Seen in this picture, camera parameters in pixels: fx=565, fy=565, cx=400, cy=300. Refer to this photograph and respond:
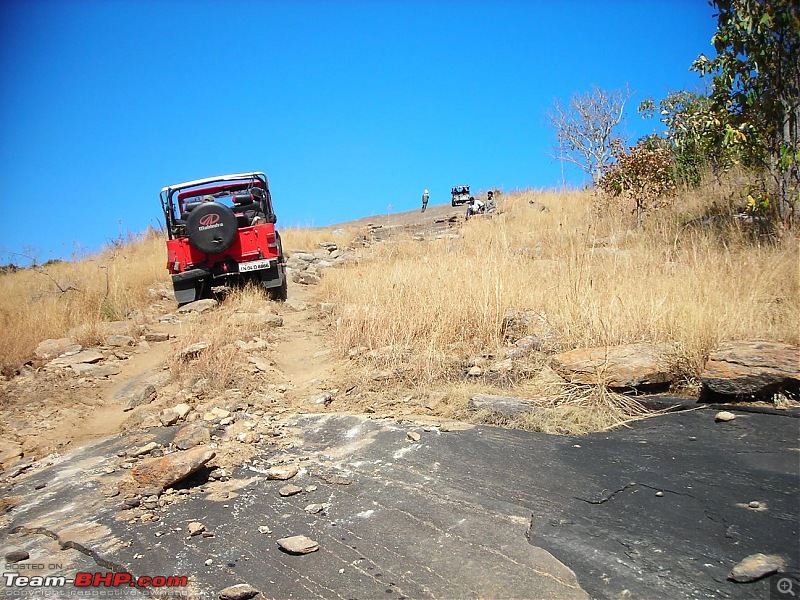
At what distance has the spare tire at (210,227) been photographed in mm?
8656

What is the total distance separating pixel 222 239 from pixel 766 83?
26.4 ft

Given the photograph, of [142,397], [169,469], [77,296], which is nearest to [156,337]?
[142,397]

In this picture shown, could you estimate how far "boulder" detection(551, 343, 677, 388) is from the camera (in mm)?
4090

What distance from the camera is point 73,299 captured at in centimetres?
923

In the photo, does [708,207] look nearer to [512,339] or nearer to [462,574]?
[512,339]

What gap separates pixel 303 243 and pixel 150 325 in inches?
309

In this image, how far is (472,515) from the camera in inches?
107

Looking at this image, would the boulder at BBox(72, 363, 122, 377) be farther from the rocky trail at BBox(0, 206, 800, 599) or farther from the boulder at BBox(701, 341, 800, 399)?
the boulder at BBox(701, 341, 800, 399)

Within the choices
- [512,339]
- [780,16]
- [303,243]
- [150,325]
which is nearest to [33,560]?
[512,339]

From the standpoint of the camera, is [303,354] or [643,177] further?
[643,177]

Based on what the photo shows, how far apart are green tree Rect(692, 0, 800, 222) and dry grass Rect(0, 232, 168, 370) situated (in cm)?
900

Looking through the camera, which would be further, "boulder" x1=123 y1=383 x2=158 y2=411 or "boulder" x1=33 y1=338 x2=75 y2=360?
"boulder" x1=33 y1=338 x2=75 y2=360

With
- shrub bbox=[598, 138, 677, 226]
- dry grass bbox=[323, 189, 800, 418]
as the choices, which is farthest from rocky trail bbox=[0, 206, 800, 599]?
shrub bbox=[598, 138, 677, 226]

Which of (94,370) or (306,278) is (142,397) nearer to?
(94,370)
